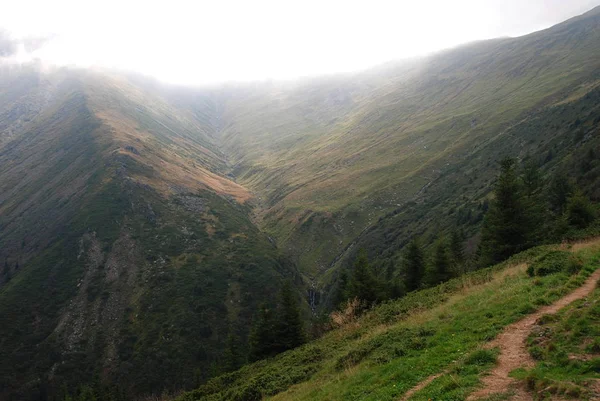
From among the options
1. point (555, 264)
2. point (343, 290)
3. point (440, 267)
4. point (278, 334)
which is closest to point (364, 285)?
point (440, 267)

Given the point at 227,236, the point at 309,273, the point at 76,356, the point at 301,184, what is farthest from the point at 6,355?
the point at 301,184

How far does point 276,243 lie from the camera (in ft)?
449

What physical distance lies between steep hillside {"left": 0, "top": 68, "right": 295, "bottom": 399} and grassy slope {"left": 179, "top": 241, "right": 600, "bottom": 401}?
49.4m

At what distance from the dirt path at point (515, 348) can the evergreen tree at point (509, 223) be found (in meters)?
17.6

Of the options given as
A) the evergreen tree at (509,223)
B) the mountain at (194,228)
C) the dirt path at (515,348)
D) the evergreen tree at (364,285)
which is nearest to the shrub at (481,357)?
the dirt path at (515,348)

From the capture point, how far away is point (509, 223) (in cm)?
3384

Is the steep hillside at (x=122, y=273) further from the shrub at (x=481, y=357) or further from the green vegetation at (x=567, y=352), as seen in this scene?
the green vegetation at (x=567, y=352)

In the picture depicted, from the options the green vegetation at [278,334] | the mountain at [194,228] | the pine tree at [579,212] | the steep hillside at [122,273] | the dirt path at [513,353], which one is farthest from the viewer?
the mountain at [194,228]

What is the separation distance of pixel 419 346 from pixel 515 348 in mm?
4440

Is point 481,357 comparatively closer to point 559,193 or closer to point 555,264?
point 555,264

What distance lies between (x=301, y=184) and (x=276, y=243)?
52.2 metres

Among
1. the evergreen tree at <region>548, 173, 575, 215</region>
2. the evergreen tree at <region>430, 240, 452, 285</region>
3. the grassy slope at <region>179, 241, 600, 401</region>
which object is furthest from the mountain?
the grassy slope at <region>179, 241, 600, 401</region>

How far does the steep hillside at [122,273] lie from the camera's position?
80000 mm

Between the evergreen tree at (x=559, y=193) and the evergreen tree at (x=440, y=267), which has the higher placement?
the evergreen tree at (x=559, y=193)
